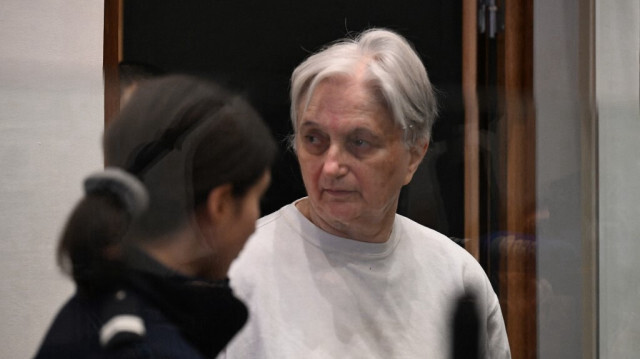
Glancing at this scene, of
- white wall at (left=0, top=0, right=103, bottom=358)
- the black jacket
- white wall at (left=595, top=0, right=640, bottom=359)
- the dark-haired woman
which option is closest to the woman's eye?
the dark-haired woman

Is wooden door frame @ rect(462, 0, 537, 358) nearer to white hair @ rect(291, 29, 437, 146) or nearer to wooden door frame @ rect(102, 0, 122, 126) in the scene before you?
white hair @ rect(291, 29, 437, 146)

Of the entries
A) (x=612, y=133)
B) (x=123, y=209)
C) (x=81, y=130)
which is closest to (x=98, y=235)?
(x=123, y=209)

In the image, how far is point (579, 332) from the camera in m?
1.56

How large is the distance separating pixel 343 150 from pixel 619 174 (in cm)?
68

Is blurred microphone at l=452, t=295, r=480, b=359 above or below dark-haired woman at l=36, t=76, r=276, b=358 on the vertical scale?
below

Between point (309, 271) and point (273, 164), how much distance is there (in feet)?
0.70

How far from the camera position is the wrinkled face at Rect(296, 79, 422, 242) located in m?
1.33

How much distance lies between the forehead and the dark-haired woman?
0.15 meters

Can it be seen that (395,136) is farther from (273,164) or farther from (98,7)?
(98,7)

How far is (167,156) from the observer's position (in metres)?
1.29

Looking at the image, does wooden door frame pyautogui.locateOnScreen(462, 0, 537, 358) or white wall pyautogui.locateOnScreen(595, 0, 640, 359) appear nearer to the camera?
wooden door frame pyautogui.locateOnScreen(462, 0, 537, 358)

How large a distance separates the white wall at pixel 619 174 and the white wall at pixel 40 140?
105cm

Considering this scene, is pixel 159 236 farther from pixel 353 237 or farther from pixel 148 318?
pixel 353 237

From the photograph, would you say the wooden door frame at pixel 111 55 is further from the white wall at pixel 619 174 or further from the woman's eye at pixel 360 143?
the white wall at pixel 619 174
